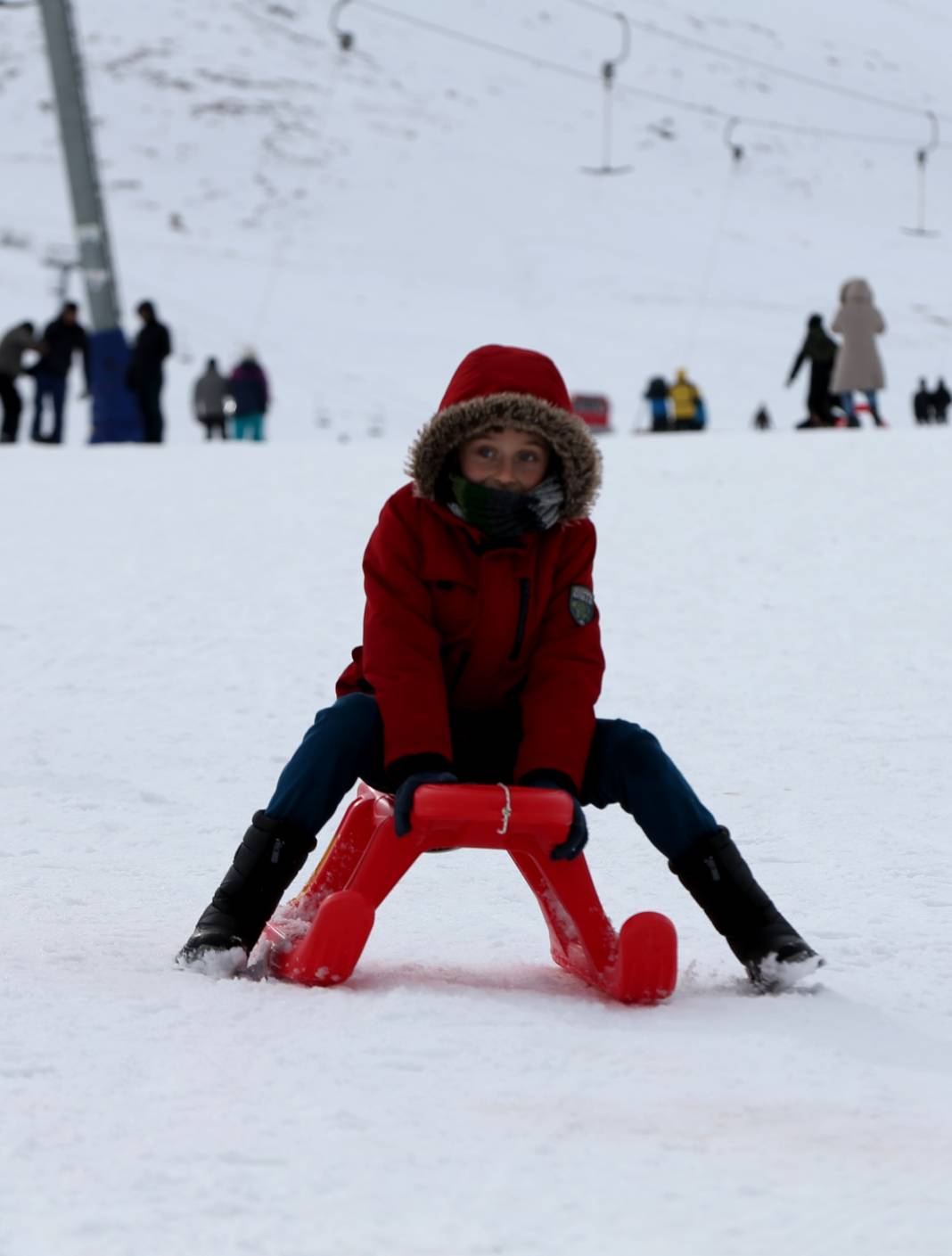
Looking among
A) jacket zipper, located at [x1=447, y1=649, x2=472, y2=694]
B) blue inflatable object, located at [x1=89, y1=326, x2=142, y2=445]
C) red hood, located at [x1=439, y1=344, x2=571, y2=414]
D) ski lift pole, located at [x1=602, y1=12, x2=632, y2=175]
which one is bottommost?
jacket zipper, located at [x1=447, y1=649, x2=472, y2=694]

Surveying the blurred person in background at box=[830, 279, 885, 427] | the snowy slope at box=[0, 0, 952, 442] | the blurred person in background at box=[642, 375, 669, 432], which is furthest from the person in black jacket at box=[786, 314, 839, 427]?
the snowy slope at box=[0, 0, 952, 442]

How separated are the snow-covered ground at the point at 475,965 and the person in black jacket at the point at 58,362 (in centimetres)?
556

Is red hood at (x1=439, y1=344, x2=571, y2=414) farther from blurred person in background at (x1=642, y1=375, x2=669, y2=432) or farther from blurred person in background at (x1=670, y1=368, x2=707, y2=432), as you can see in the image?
blurred person in background at (x1=642, y1=375, x2=669, y2=432)

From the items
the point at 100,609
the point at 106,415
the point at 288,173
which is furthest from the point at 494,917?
the point at 288,173

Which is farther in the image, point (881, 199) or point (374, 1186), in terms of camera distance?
point (881, 199)

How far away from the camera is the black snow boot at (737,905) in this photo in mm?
2664

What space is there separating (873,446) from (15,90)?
54.2 meters

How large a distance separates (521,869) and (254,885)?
43 cm

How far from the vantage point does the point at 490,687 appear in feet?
9.23

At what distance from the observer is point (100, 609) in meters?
7.23

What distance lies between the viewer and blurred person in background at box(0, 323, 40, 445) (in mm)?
13594

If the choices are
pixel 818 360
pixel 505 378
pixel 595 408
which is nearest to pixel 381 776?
pixel 505 378

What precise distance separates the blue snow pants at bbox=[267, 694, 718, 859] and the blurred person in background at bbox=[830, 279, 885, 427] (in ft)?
36.9

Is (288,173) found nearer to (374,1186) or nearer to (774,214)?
(774,214)
